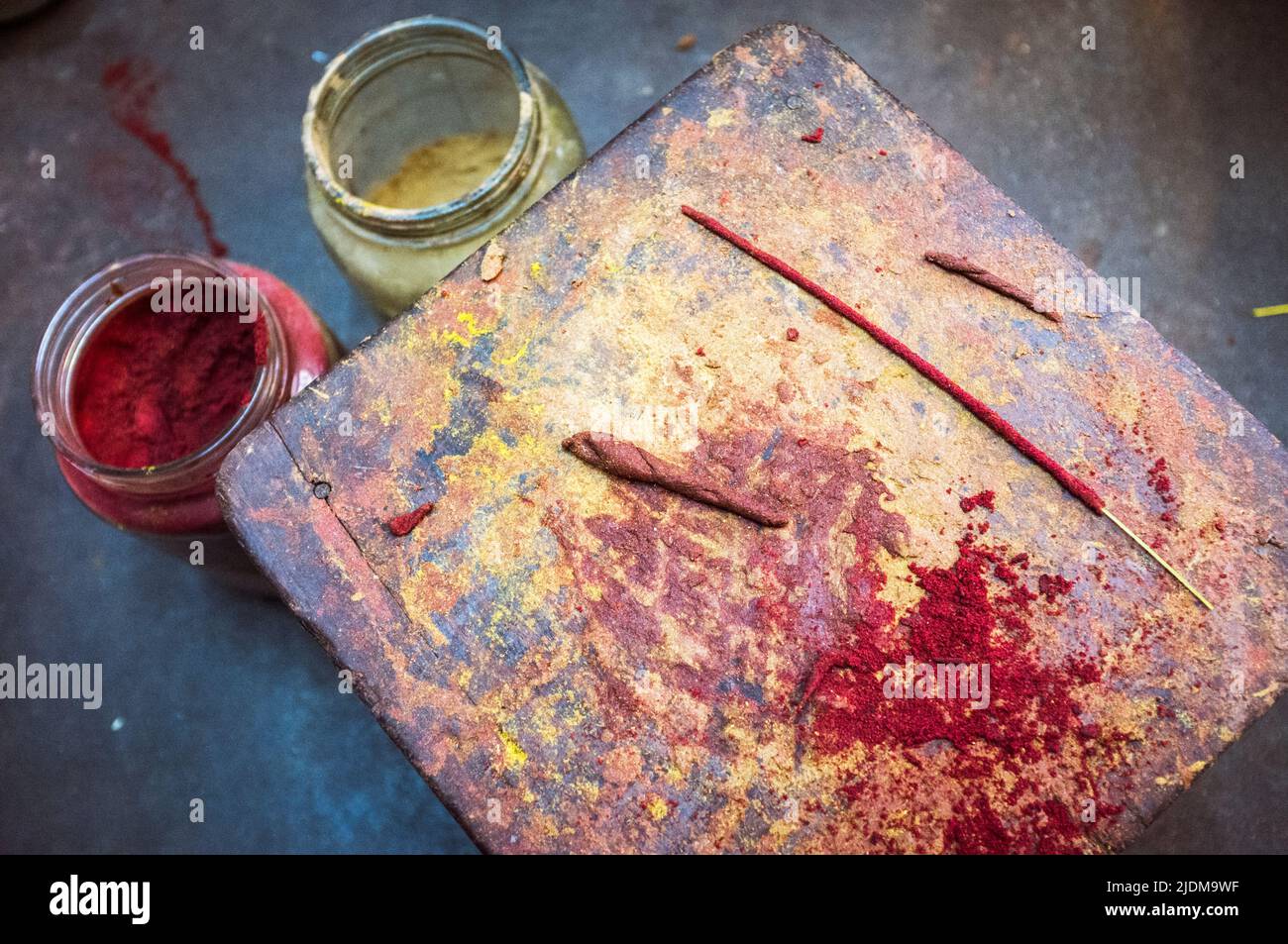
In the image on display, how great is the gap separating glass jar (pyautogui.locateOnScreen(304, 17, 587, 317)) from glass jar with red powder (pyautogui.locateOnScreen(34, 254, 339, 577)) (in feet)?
0.84

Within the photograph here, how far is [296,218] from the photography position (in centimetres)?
287

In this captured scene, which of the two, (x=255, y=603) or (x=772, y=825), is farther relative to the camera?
(x=255, y=603)

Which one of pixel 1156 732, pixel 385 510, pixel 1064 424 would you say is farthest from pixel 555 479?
pixel 1156 732

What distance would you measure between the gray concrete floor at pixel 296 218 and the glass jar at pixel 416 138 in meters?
0.64

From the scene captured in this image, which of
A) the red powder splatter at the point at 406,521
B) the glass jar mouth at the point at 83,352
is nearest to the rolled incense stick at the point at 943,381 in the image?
the red powder splatter at the point at 406,521

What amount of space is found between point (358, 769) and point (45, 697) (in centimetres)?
92

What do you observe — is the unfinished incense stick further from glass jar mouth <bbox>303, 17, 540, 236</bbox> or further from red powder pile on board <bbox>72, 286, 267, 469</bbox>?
red powder pile on board <bbox>72, 286, 267, 469</bbox>

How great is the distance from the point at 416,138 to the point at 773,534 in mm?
1456

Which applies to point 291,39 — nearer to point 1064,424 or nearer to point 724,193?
point 724,193

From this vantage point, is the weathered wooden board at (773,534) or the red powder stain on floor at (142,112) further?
the red powder stain on floor at (142,112)

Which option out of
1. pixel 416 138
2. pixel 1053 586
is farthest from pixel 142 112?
pixel 1053 586

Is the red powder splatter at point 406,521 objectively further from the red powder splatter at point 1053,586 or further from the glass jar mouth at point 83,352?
the red powder splatter at point 1053,586

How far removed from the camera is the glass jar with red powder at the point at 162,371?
2.01 meters

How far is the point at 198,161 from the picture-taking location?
291 centimetres
